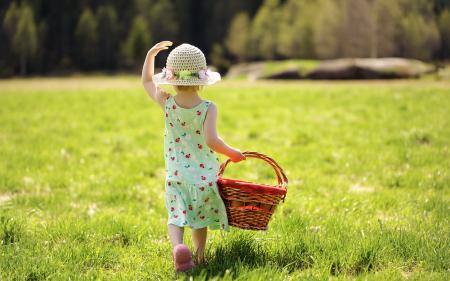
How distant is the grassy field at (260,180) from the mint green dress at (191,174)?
0.34 metres

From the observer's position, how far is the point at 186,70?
387 centimetres

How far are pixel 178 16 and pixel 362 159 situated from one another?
193 feet

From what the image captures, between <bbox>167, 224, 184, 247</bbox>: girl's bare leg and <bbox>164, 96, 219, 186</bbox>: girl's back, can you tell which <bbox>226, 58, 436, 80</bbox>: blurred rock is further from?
<bbox>167, 224, 184, 247</bbox>: girl's bare leg

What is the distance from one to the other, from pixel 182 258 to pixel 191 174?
66cm

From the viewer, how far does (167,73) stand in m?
3.91

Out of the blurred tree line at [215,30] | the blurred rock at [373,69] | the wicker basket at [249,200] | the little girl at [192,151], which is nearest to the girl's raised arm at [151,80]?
the little girl at [192,151]

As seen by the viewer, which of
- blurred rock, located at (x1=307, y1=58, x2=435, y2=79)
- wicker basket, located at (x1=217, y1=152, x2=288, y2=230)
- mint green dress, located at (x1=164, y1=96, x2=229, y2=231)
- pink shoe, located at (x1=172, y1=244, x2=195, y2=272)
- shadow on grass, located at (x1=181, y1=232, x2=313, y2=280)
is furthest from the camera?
blurred rock, located at (x1=307, y1=58, x2=435, y2=79)

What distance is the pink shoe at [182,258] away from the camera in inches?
141

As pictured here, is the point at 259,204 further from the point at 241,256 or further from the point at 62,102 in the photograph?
the point at 62,102

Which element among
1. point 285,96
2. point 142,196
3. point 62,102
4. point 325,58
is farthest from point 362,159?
point 325,58

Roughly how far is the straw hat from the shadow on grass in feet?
4.37

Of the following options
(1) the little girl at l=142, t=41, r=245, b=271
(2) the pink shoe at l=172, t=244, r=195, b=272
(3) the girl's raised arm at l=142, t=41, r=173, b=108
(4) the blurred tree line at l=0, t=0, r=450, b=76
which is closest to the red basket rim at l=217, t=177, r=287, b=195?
(1) the little girl at l=142, t=41, r=245, b=271

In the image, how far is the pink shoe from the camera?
3.57 metres

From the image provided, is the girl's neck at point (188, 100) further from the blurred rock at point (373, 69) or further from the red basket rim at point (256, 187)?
the blurred rock at point (373, 69)
